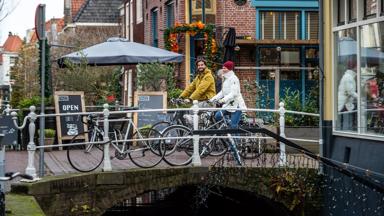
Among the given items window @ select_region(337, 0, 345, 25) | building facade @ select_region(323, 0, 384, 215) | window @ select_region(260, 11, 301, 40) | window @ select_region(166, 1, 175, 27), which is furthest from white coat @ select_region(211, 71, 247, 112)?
window @ select_region(166, 1, 175, 27)

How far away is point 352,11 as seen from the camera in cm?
1254

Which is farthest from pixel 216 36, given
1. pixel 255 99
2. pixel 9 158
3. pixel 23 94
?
pixel 23 94

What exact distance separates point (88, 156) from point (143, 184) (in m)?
2.23

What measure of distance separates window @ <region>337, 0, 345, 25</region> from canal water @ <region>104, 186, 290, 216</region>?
14.1 feet

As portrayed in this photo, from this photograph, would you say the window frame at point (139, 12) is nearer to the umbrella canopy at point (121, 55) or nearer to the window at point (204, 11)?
the window at point (204, 11)

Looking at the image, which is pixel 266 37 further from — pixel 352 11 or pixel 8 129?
pixel 8 129

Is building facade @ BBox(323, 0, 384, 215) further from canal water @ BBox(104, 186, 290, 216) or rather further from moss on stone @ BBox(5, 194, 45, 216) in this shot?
moss on stone @ BBox(5, 194, 45, 216)

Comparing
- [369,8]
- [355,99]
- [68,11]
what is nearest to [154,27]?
[355,99]

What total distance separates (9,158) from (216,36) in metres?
10.0

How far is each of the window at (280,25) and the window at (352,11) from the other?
448 inches

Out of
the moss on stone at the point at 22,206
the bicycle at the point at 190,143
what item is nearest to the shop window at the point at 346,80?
the bicycle at the point at 190,143

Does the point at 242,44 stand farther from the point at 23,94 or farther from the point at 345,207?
the point at 23,94

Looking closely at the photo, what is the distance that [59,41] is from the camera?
42562 millimetres

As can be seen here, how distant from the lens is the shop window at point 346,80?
41.0 feet
